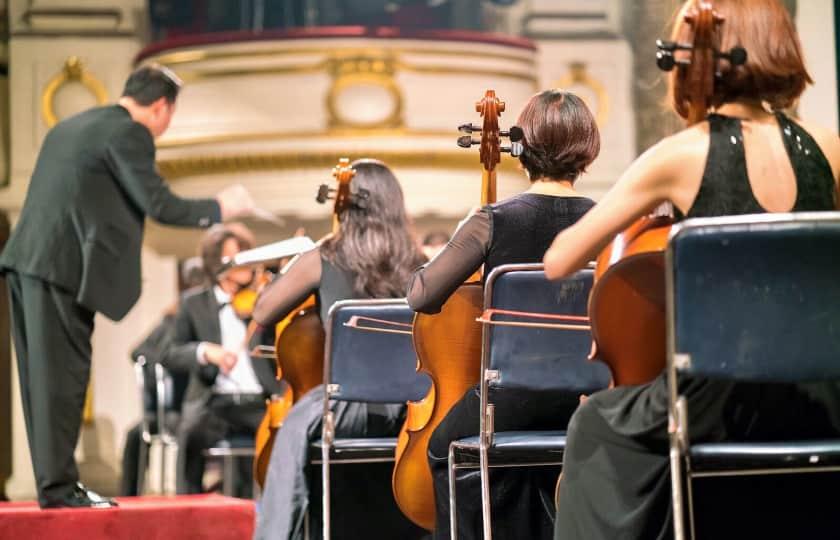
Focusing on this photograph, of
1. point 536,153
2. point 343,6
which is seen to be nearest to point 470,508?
point 536,153

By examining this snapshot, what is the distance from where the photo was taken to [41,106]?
9.46 m

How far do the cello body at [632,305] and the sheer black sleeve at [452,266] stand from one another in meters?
0.80

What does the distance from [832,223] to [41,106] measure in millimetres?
7910

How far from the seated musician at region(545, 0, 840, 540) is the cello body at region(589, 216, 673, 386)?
39 mm

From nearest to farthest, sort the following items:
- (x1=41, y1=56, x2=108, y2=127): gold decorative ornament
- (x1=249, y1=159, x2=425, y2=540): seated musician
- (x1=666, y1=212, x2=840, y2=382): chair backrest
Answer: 1. (x1=666, y1=212, x2=840, y2=382): chair backrest
2. (x1=249, y1=159, x2=425, y2=540): seated musician
3. (x1=41, y1=56, x2=108, y2=127): gold decorative ornament

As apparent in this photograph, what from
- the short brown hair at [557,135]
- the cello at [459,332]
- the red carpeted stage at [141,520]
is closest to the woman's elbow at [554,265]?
the short brown hair at [557,135]

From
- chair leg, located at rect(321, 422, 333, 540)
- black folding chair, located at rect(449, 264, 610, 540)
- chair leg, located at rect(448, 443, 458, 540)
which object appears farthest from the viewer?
chair leg, located at rect(321, 422, 333, 540)

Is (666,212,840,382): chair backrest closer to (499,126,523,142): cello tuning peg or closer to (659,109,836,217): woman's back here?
(659,109,836,217): woman's back

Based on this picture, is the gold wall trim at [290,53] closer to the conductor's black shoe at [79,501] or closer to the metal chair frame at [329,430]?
the conductor's black shoe at [79,501]

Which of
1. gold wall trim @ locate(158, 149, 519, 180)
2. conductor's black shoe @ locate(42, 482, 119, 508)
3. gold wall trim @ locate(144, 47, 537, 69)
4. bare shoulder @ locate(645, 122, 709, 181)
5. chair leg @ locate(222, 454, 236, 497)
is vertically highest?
gold wall trim @ locate(144, 47, 537, 69)

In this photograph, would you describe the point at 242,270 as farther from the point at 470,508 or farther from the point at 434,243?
the point at 470,508

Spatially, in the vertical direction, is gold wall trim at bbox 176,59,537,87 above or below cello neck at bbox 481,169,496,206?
above

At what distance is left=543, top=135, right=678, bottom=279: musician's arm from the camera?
92.4 inches

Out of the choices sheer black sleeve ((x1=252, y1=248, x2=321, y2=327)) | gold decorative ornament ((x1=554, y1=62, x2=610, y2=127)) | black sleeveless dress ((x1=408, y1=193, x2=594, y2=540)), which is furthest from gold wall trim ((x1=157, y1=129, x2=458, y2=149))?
black sleeveless dress ((x1=408, y1=193, x2=594, y2=540))
